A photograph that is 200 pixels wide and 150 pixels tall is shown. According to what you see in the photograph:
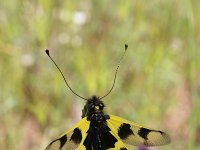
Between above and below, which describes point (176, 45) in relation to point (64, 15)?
below

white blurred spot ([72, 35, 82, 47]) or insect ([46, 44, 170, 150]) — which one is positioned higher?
white blurred spot ([72, 35, 82, 47])

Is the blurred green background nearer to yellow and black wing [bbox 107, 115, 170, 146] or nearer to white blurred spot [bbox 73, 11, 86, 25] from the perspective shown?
white blurred spot [bbox 73, 11, 86, 25]

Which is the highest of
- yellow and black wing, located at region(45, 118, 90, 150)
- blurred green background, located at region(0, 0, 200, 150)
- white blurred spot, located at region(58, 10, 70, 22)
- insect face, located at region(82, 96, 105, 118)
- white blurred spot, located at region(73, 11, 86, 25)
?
white blurred spot, located at region(73, 11, 86, 25)

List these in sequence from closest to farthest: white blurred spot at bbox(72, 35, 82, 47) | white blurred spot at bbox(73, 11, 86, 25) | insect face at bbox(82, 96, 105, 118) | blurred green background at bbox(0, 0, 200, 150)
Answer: insect face at bbox(82, 96, 105, 118), blurred green background at bbox(0, 0, 200, 150), white blurred spot at bbox(72, 35, 82, 47), white blurred spot at bbox(73, 11, 86, 25)

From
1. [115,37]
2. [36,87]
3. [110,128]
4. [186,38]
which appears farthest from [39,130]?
[110,128]

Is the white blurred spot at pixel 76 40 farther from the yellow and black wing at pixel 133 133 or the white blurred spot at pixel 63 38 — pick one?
the yellow and black wing at pixel 133 133

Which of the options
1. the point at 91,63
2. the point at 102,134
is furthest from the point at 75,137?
the point at 91,63

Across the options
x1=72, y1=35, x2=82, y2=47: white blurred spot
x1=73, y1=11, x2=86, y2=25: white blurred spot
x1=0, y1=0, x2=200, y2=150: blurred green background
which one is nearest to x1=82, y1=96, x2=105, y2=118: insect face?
x1=0, y1=0, x2=200, y2=150: blurred green background

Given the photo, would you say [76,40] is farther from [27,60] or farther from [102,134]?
[102,134]
